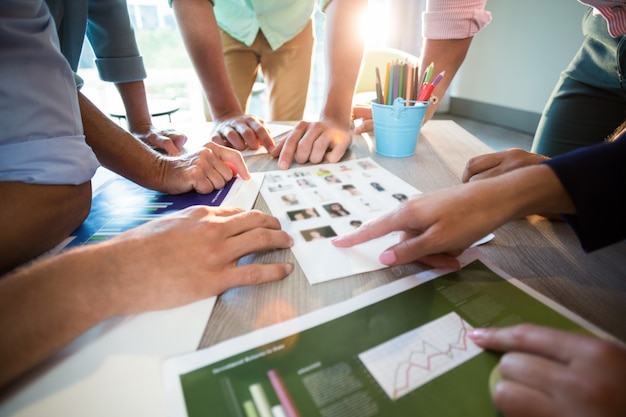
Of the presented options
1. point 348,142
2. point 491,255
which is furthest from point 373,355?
point 348,142

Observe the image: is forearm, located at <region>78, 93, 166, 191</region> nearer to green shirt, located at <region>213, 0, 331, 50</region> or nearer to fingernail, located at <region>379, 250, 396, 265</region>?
fingernail, located at <region>379, 250, 396, 265</region>

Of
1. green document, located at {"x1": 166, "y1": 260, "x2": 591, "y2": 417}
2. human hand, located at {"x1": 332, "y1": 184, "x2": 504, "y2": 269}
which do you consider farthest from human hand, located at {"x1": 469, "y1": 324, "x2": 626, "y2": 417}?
human hand, located at {"x1": 332, "y1": 184, "x2": 504, "y2": 269}

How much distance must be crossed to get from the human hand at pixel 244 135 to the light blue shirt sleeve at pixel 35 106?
43 cm

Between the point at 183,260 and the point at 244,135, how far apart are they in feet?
1.92

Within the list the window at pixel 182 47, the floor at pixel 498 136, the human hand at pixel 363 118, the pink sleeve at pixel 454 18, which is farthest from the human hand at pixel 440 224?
the floor at pixel 498 136

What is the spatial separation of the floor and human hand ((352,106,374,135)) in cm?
189

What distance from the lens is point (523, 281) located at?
0.41m

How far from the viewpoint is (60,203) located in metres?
0.50

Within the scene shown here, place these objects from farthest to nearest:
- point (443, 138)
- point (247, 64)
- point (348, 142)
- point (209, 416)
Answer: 1. point (247, 64)
2. point (443, 138)
3. point (348, 142)
4. point (209, 416)

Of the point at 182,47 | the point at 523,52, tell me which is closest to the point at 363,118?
the point at 182,47

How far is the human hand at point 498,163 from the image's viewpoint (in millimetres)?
595

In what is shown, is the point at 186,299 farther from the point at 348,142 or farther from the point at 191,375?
the point at 348,142

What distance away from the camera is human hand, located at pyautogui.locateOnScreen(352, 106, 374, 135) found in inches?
40.1

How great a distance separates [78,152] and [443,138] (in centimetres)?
89
